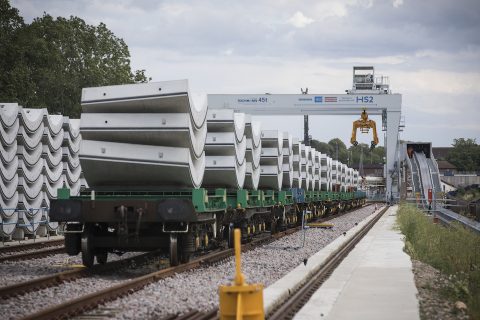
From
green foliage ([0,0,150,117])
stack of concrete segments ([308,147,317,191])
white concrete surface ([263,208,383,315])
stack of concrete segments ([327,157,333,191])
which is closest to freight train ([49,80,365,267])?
white concrete surface ([263,208,383,315])

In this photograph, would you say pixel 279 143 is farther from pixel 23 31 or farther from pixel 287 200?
pixel 23 31

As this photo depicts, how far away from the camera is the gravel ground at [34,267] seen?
1311cm

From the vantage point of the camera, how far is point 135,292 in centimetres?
1137

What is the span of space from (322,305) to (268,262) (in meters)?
6.24

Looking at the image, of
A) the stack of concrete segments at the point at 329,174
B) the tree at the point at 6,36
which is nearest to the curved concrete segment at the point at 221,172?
the stack of concrete segments at the point at 329,174

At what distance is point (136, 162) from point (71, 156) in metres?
12.7

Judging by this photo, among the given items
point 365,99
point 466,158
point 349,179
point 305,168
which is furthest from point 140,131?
point 466,158

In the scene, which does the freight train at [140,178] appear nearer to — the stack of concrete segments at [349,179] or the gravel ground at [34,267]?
the gravel ground at [34,267]

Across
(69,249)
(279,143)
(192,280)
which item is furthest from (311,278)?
(279,143)

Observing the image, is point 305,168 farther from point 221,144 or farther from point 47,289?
point 47,289

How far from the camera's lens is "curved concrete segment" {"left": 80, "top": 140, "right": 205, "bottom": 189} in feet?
47.0

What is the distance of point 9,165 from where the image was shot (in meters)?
22.7

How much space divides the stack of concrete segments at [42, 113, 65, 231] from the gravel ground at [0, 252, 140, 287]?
7.32 meters

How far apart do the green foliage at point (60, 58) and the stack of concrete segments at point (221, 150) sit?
85.4 ft
